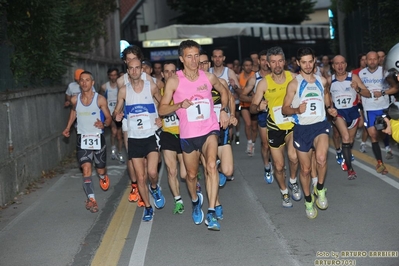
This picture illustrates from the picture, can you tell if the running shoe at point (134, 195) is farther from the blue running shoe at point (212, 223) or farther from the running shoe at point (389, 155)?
the running shoe at point (389, 155)

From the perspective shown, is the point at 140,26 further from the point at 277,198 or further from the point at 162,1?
the point at 277,198

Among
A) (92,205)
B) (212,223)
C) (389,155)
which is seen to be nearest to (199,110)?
(212,223)

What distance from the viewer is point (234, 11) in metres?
52.1

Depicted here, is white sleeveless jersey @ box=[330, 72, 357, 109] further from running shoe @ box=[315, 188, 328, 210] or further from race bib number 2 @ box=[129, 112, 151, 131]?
race bib number 2 @ box=[129, 112, 151, 131]

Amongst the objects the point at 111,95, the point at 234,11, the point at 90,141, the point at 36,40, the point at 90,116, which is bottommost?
the point at 90,141

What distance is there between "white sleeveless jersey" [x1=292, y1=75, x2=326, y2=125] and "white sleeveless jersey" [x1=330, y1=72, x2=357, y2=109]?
394 cm

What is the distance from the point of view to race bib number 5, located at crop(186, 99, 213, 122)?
9.09m

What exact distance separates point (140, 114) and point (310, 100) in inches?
80.7

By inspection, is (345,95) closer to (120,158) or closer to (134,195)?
(134,195)

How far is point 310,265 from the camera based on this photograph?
23.6 ft

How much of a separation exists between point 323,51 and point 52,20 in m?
20.9

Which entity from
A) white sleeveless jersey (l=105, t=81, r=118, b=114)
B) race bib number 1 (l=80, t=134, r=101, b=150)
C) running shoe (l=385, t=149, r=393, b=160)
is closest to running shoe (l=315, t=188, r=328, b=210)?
race bib number 1 (l=80, t=134, r=101, b=150)

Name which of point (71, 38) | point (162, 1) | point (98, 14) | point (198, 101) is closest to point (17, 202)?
point (198, 101)

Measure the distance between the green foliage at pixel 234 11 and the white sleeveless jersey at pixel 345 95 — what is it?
126 ft
